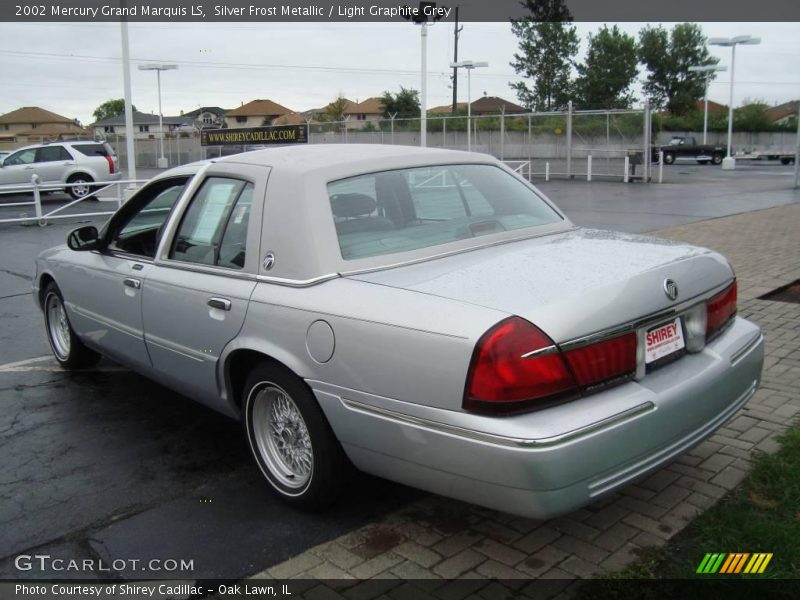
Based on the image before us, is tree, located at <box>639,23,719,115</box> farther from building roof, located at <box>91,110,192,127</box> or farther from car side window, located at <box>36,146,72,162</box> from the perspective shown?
car side window, located at <box>36,146,72,162</box>

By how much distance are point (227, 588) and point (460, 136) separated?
3319 cm

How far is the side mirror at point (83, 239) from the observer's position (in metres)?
4.94

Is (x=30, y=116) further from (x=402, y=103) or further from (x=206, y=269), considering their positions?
(x=206, y=269)

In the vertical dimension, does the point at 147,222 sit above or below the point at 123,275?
above

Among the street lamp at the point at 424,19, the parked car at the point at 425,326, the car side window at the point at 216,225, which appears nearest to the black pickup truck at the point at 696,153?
the street lamp at the point at 424,19

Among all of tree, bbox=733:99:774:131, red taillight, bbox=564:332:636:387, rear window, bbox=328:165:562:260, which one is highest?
tree, bbox=733:99:774:131

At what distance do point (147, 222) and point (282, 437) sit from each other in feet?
6.52

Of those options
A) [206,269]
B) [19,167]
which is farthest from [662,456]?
[19,167]

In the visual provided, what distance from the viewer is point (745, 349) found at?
11.8ft

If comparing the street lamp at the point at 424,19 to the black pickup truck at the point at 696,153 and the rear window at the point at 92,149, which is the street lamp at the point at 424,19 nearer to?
the rear window at the point at 92,149

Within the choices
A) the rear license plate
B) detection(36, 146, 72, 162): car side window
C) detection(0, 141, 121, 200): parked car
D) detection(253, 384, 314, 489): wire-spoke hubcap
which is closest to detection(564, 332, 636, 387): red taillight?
the rear license plate

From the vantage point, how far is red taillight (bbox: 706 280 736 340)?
3.48 meters

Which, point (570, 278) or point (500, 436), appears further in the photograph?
point (570, 278)

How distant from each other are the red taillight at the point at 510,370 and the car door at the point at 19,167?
2278 cm
